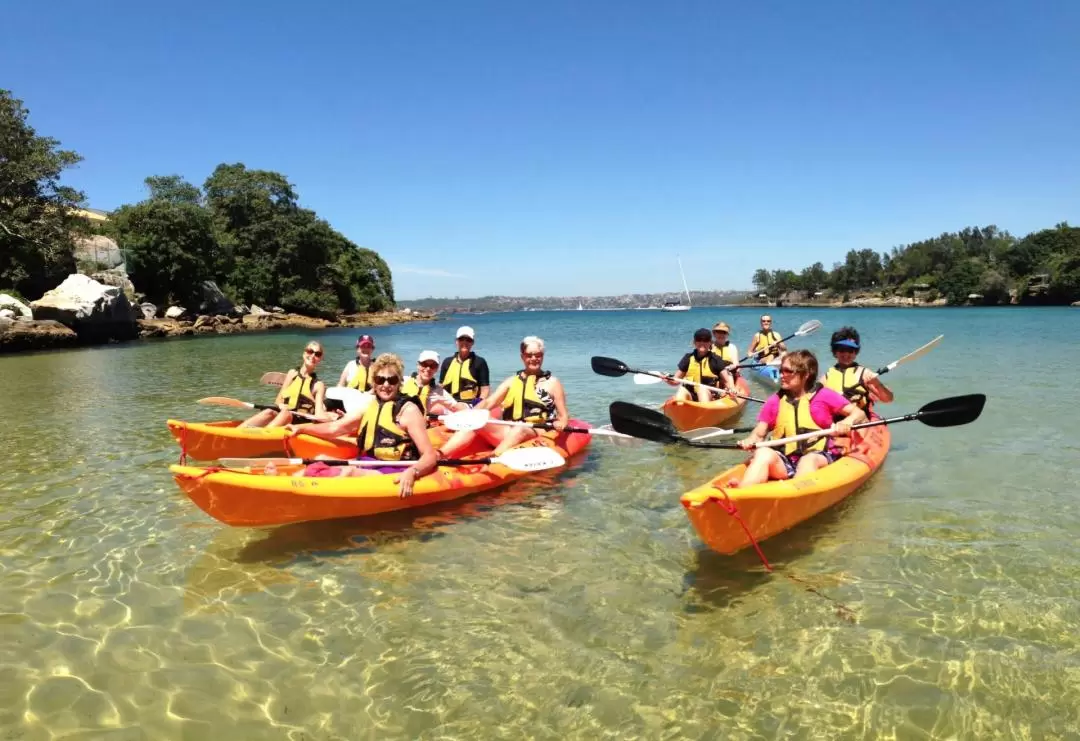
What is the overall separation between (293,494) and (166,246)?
1540 inches

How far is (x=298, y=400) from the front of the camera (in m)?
7.80

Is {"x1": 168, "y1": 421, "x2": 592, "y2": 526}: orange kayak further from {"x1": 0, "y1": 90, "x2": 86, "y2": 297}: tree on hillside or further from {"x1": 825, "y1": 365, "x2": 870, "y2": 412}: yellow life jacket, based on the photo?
{"x1": 0, "y1": 90, "x2": 86, "y2": 297}: tree on hillside

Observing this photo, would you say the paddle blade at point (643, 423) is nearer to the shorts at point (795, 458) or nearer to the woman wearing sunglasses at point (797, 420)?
the woman wearing sunglasses at point (797, 420)

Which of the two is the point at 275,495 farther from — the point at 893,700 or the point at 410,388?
the point at 893,700

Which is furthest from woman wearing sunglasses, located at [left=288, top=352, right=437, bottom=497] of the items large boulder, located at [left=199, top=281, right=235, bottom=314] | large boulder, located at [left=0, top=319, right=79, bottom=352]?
large boulder, located at [left=199, top=281, right=235, bottom=314]

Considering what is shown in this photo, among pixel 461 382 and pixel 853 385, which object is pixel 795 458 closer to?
pixel 853 385

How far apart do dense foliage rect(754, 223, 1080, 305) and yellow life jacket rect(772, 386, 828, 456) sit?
8116 cm

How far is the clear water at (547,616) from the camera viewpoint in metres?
3.12

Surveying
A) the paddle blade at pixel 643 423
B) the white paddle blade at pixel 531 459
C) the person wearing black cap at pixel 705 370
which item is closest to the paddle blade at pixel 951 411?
the paddle blade at pixel 643 423

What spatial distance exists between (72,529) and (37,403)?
8841 mm

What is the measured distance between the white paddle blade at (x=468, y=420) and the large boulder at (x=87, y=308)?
28.2 m

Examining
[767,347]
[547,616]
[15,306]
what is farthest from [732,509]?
[15,306]

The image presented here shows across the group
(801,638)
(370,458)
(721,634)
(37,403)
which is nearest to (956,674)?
(801,638)

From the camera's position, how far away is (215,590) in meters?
4.36
